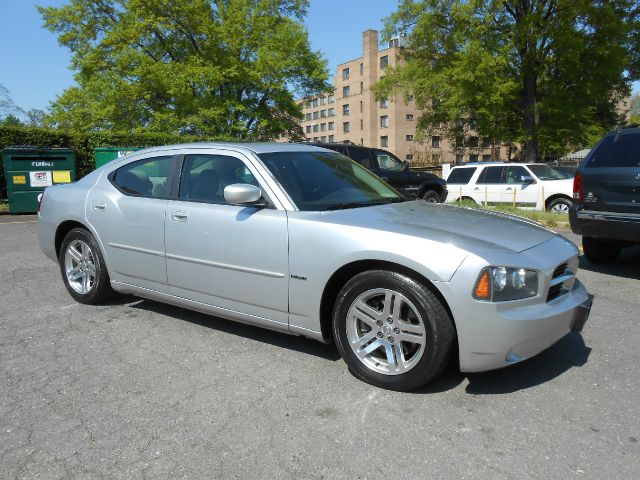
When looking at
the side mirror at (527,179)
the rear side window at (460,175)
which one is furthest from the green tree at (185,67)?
the side mirror at (527,179)

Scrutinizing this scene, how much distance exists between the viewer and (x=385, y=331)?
3037 mm

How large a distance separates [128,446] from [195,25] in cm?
2929

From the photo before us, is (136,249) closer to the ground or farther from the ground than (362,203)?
closer to the ground

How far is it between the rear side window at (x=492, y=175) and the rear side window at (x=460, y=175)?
334 mm

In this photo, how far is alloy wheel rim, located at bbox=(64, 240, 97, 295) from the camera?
479 cm

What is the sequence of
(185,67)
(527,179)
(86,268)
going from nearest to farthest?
(86,268) < (527,179) < (185,67)

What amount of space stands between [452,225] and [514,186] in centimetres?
1067

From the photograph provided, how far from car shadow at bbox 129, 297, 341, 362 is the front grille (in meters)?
1.49

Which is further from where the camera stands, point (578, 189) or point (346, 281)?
point (578, 189)

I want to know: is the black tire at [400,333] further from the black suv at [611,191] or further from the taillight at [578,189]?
the taillight at [578,189]

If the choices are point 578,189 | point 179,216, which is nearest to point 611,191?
point 578,189

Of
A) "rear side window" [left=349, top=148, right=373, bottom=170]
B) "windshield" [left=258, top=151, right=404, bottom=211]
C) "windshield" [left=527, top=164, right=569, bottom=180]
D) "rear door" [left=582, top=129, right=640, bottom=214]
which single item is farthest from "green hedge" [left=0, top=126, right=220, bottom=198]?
"rear door" [left=582, top=129, right=640, bottom=214]

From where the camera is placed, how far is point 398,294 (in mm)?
2949

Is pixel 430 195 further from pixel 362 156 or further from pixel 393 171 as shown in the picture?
pixel 362 156
